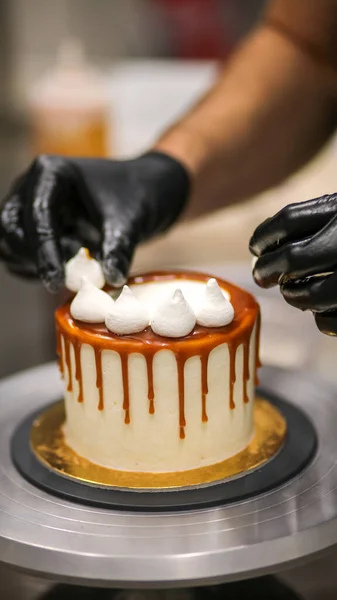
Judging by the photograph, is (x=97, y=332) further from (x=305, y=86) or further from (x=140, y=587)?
(x=305, y=86)

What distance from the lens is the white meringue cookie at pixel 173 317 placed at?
104 cm

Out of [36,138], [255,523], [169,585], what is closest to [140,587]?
[169,585]

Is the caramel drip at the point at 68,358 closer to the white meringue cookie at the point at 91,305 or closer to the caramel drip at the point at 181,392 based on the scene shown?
the white meringue cookie at the point at 91,305

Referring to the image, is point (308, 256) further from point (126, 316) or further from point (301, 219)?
point (126, 316)

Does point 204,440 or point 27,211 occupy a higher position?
point 27,211

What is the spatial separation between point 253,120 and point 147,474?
0.99 m

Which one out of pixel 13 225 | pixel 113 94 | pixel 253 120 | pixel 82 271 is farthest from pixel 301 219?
pixel 113 94

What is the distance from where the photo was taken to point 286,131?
1.84 metres

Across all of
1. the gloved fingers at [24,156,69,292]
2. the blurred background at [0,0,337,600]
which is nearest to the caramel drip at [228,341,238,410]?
the gloved fingers at [24,156,69,292]

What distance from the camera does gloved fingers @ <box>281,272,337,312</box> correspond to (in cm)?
97

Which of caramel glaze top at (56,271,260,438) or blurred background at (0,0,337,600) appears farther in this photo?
blurred background at (0,0,337,600)

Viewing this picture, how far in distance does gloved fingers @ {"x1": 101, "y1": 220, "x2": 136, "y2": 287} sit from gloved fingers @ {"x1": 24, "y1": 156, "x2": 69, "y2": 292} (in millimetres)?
81

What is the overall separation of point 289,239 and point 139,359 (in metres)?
0.27

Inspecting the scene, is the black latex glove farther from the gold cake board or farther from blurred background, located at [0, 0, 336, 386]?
blurred background, located at [0, 0, 336, 386]
